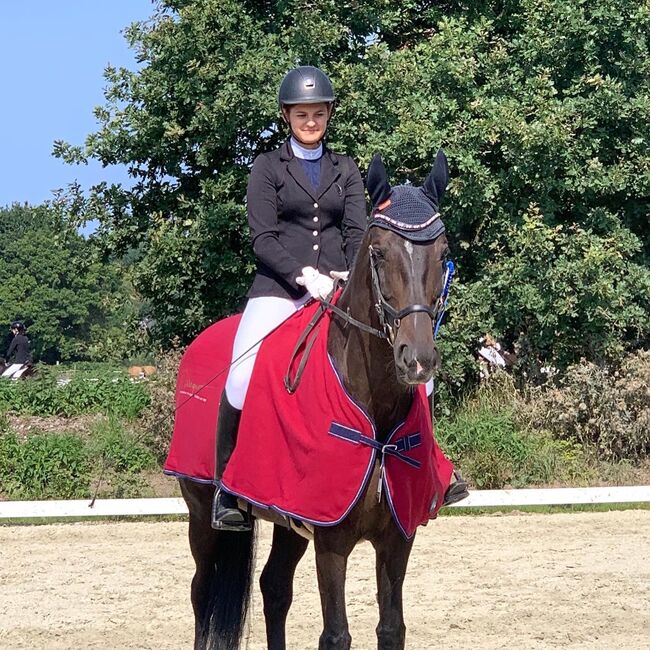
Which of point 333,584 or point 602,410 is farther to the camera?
point 602,410

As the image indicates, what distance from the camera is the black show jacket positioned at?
15.7 feet

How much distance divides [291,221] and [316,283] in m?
0.50

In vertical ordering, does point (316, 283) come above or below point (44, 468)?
above

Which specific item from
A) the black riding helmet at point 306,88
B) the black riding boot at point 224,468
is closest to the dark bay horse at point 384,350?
the black riding boot at point 224,468

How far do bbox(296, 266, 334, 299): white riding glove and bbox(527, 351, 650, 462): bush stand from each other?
7299mm

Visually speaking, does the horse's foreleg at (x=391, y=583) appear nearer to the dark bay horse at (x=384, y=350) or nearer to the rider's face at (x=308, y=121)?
the dark bay horse at (x=384, y=350)

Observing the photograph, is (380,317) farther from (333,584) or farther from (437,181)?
(333,584)

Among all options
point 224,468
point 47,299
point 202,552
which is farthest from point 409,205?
point 47,299

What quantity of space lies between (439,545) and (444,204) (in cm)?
459

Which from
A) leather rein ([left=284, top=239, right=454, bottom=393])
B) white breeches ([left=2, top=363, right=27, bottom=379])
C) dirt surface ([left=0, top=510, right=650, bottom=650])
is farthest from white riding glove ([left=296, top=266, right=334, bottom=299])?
white breeches ([left=2, top=363, right=27, bottom=379])

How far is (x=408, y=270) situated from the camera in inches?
149

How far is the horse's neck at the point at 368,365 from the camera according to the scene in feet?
13.4

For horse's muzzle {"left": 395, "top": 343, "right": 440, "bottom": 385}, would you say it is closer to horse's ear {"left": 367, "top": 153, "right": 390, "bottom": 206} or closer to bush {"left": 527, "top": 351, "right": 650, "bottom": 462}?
horse's ear {"left": 367, "top": 153, "right": 390, "bottom": 206}

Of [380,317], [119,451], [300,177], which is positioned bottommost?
[119,451]
